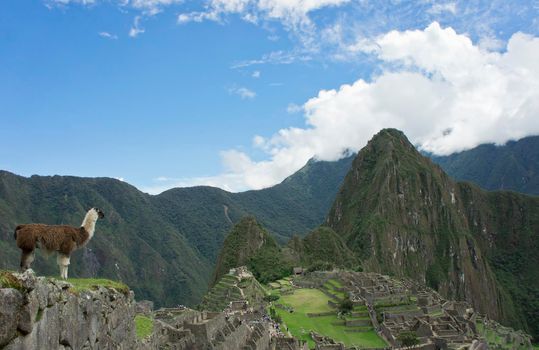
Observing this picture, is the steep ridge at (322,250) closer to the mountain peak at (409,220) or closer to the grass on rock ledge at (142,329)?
the mountain peak at (409,220)

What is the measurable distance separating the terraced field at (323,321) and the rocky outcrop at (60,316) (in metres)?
32.1

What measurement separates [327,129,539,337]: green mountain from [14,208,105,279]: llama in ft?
444

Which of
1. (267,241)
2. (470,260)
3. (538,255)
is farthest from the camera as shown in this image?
(538,255)

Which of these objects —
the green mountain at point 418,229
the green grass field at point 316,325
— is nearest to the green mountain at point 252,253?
the green grass field at point 316,325

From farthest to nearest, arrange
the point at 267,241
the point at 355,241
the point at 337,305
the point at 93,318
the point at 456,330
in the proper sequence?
the point at 355,241, the point at 267,241, the point at 337,305, the point at 456,330, the point at 93,318

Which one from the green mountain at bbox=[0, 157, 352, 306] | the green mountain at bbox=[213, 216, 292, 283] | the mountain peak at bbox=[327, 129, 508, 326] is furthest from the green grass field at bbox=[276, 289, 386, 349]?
the mountain peak at bbox=[327, 129, 508, 326]

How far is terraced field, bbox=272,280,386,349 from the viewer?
44.6m

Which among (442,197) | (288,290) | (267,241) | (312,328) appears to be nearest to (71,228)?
(312,328)

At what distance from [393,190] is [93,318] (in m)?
162

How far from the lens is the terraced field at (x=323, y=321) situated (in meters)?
44.6

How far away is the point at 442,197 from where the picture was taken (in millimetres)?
177250

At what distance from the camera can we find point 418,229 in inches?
6545

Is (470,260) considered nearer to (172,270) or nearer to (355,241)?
(355,241)

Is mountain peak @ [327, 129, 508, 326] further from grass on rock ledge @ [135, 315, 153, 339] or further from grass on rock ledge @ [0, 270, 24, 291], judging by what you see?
grass on rock ledge @ [0, 270, 24, 291]
